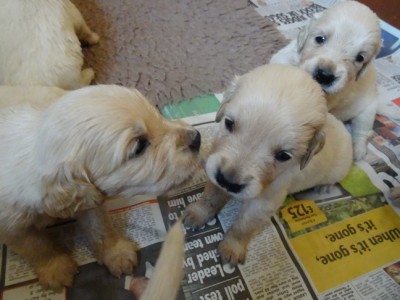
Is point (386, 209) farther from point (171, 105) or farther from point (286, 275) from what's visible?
point (171, 105)

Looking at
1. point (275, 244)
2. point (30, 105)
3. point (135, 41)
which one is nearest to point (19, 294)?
point (30, 105)

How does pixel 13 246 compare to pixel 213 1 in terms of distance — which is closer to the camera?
pixel 13 246

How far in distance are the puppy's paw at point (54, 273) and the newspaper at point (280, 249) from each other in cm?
4

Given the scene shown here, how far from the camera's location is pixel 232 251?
5.14 ft

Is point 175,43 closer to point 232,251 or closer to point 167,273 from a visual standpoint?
point 232,251

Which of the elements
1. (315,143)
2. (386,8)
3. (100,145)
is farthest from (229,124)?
(386,8)

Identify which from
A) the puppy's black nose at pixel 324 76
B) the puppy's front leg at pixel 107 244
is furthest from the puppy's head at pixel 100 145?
the puppy's black nose at pixel 324 76

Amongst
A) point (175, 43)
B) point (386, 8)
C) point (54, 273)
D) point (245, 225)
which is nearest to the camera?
point (54, 273)

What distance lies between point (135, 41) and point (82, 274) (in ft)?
5.03

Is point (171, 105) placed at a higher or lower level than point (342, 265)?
higher

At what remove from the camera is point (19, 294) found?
1.42 metres

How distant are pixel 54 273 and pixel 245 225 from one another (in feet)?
2.61

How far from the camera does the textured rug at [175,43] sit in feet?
7.24

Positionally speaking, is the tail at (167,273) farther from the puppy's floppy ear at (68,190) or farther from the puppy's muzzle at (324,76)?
the puppy's muzzle at (324,76)
